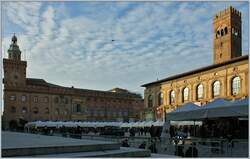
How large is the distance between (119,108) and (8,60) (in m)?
26.7

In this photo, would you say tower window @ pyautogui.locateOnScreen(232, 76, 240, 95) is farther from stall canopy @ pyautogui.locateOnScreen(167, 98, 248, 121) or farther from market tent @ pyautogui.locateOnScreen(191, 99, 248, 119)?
market tent @ pyautogui.locateOnScreen(191, 99, 248, 119)

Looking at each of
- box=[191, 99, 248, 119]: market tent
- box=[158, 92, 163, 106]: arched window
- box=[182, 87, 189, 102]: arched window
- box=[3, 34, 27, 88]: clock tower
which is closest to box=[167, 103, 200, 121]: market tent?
box=[191, 99, 248, 119]: market tent

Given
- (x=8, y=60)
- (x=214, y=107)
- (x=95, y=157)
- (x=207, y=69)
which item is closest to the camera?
(x=95, y=157)

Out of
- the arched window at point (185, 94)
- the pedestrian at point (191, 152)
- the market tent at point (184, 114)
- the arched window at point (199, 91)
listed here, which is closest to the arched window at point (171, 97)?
the arched window at point (185, 94)

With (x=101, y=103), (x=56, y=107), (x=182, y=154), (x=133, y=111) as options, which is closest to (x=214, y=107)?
(x=182, y=154)

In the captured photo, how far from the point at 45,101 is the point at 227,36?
36.0 metres

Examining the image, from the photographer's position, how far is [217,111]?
1630 cm

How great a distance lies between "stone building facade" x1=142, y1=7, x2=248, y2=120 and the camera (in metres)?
36.6

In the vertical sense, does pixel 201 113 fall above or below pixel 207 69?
below

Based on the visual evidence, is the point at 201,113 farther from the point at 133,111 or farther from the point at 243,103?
the point at 133,111

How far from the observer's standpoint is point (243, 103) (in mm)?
15328

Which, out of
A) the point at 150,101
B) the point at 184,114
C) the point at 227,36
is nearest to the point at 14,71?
the point at 150,101

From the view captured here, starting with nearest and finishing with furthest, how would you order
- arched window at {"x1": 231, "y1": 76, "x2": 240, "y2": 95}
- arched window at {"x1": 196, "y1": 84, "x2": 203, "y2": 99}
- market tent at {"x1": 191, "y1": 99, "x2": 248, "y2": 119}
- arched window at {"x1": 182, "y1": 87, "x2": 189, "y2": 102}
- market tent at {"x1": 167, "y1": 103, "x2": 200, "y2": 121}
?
market tent at {"x1": 191, "y1": 99, "x2": 248, "y2": 119}, market tent at {"x1": 167, "y1": 103, "x2": 200, "y2": 121}, arched window at {"x1": 231, "y1": 76, "x2": 240, "y2": 95}, arched window at {"x1": 196, "y1": 84, "x2": 203, "y2": 99}, arched window at {"x1": 182, "y1": 87, "x2": 189, "y2": 102}

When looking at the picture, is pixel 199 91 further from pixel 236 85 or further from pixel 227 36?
pixel 227 36
